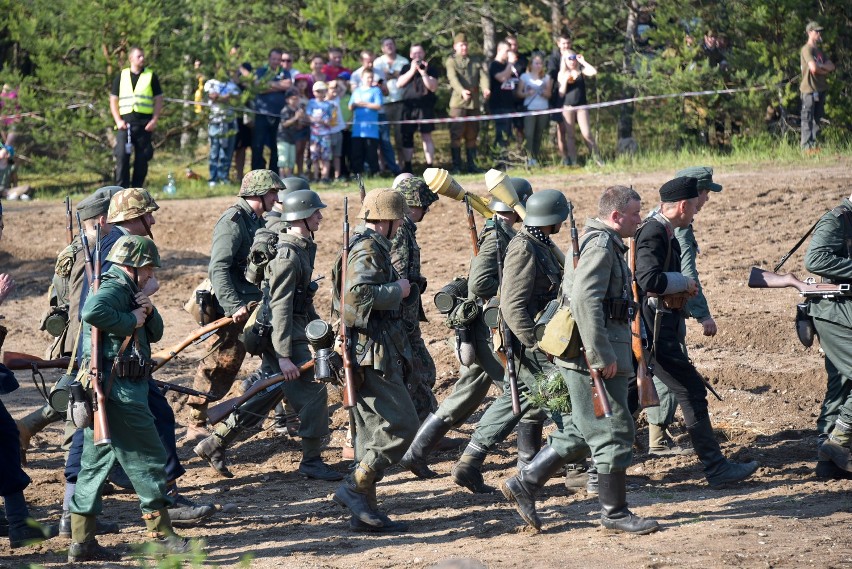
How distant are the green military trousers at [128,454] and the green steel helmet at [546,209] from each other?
2544 millimetres

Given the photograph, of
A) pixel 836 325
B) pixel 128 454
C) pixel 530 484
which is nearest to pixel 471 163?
pixel 836 325

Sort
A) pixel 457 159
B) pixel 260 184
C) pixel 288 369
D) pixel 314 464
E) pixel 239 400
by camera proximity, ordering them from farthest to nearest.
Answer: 1. pixel 457 159
2. pixel 260 184
3. pixel 314 464
4. pixel 239 400
5. pixel 288 369

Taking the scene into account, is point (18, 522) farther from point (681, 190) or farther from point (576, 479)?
point (681, 190)

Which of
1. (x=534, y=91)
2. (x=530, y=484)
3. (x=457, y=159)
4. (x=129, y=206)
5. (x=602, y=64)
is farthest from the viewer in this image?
(x=602, y=64)

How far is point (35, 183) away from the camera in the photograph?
68.6ft

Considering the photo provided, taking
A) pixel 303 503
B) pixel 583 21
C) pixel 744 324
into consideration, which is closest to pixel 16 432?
pixel 303 503

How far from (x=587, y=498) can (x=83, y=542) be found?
309cm

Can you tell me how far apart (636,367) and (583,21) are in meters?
13.4

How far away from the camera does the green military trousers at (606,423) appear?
7.08 metres

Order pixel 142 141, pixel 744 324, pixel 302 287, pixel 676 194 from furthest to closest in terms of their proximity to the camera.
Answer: pixel 142 141
pixel 744 324
pixel 302 287
pixel 676 194

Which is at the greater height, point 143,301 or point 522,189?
point 522,189

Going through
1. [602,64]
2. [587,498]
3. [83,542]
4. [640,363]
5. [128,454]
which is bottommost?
[587,498]

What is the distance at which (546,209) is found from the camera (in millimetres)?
7922

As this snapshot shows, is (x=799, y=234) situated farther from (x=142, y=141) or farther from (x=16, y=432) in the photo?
(x=16, y=432)
